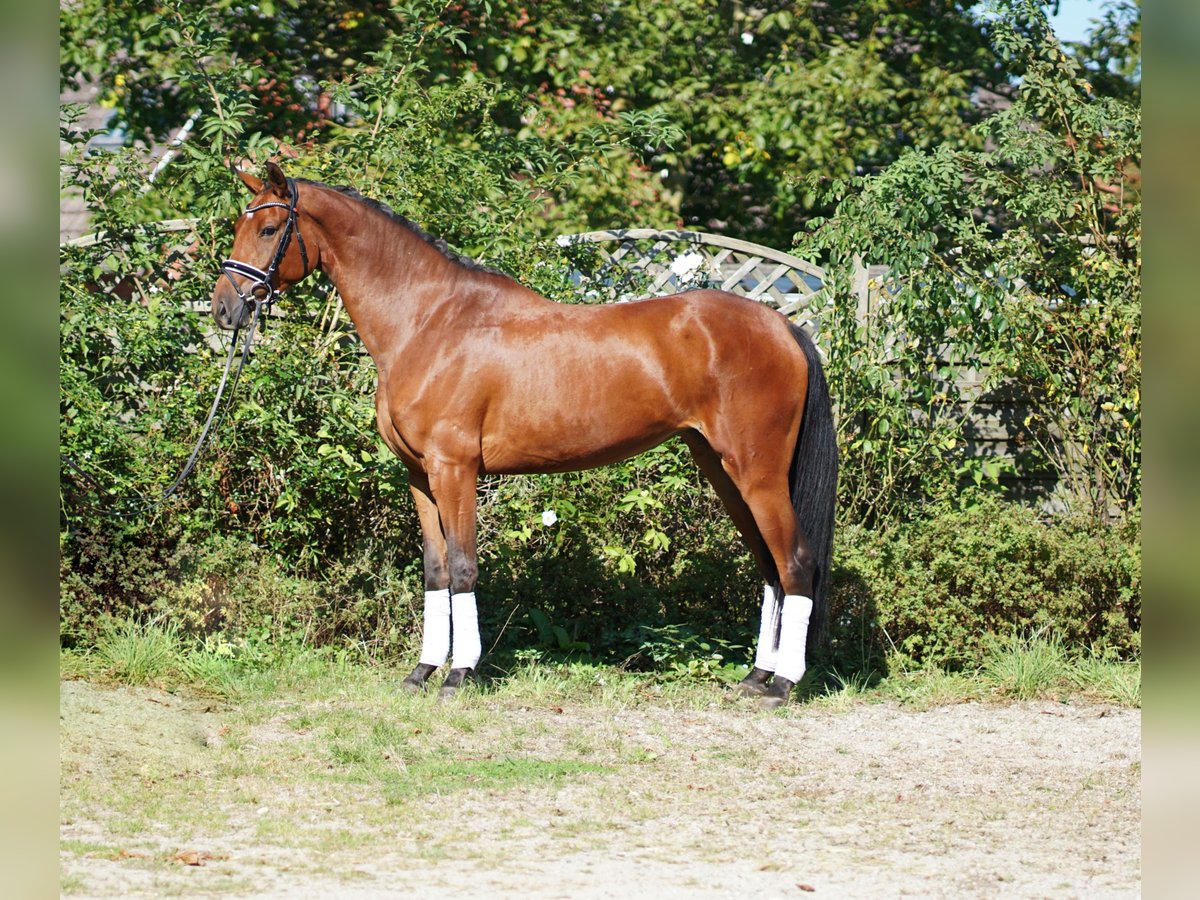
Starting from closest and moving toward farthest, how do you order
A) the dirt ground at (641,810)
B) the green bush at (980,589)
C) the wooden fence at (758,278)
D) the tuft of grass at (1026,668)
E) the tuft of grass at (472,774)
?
the dirt ground at (641,810) < the tuft of grass at (472,774) < the tuft of grass at (1026,668) < the green bush at (980,589) < the wooden fence at (758,278)

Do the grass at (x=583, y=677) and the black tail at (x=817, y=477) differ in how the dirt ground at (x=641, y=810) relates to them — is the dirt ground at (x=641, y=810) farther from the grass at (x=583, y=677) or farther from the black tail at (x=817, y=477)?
the black tail at (x=817, y=477)

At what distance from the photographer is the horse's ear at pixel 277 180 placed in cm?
557

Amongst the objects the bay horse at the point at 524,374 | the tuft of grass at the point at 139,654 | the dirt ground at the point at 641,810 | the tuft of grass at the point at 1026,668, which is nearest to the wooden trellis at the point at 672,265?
the bay horse at the point at 524,374

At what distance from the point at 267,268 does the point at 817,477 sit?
2.66m

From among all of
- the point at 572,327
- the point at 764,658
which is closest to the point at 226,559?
the point at 572,327

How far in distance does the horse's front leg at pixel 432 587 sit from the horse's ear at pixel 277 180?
1.38 metres

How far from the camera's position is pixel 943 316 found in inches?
277

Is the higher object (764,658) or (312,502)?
(312,502)

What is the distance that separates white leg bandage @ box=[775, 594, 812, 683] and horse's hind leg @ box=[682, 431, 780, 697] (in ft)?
0.59

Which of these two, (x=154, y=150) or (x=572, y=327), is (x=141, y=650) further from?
(x=154, y=150)

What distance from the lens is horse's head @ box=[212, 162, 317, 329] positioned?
5.60 metres
